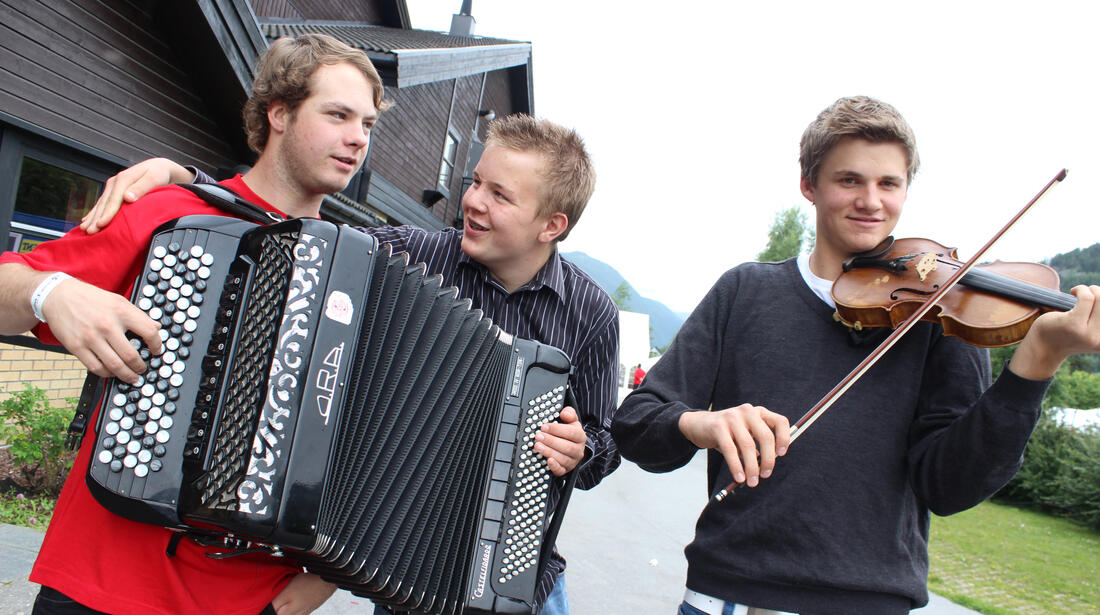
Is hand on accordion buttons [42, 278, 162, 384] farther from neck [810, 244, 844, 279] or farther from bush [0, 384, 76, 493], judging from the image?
bush [0, 384, 76, 493]

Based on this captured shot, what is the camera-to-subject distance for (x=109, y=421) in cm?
130

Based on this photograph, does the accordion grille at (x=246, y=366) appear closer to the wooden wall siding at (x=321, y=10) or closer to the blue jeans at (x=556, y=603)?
the blue jeans at (x=556, y=603)

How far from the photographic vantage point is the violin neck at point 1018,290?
168 cm

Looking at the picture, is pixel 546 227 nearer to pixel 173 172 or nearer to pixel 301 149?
pixel 301 149

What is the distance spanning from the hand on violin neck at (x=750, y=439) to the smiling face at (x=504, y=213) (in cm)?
92

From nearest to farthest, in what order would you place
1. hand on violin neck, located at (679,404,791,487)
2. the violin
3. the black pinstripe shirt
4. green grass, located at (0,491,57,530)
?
hand on violin neck, located at (679,404,791,487)
the violin
the black pinstripe shirt
green grass, located at (0,491,57,530)

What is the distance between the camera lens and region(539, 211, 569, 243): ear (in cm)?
214

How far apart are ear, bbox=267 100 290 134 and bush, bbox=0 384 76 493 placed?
3334mm

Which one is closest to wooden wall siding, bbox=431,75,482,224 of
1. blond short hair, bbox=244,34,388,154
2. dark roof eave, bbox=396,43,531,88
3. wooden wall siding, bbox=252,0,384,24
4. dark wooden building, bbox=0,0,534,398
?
dark roof eave, bbox=396,43,531,88

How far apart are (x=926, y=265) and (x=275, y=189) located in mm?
1850

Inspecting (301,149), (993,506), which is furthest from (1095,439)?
(301,149)

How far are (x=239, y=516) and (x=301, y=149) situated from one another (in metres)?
1.06

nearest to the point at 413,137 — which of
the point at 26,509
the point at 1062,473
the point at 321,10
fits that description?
the point at 321,10

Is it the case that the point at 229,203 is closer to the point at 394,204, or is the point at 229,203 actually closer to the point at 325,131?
the point at 325,131
